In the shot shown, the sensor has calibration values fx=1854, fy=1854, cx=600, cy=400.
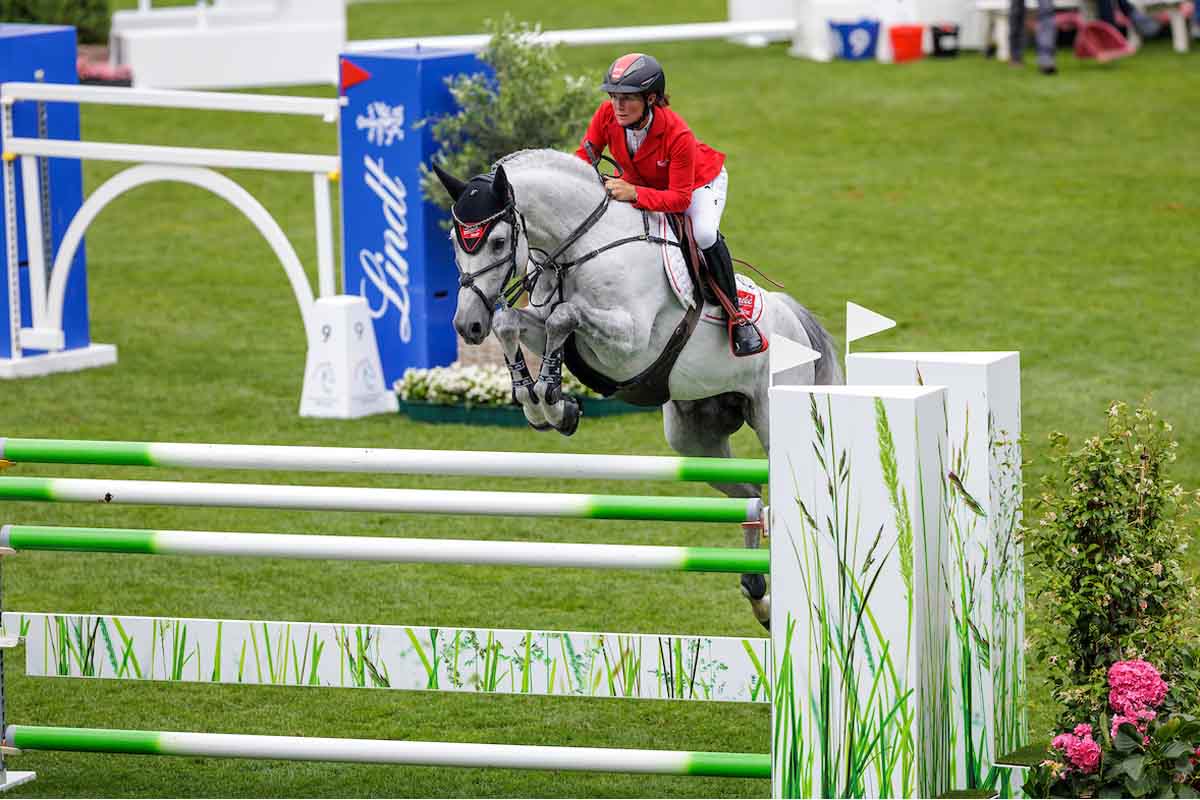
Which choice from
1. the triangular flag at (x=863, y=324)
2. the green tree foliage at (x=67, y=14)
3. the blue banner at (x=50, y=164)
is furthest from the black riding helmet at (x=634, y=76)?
the green tree foliage at (x=67, y=14)

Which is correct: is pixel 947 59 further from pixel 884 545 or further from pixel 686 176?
pixel 884 545

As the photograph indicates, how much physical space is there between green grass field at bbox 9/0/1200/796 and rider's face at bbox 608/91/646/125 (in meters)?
2.10

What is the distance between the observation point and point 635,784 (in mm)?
5949

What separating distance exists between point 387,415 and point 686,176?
5316 mm

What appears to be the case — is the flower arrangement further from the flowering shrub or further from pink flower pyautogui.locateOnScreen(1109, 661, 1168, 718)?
the flowering shrub

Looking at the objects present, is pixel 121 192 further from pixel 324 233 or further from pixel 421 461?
pixel 421 461

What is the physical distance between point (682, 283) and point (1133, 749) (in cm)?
245

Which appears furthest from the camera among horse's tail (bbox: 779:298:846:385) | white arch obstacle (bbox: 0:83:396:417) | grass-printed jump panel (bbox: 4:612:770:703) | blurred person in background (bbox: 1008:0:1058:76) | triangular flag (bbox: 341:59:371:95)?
blurred person in background (bbox: 1008:0:1058:76)

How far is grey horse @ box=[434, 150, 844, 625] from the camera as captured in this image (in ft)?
18.4

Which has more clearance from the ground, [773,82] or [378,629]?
[773,82]

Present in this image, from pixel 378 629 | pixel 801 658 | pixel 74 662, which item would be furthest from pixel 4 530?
pixel 801 658

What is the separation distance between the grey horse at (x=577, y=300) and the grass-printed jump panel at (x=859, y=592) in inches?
46.4

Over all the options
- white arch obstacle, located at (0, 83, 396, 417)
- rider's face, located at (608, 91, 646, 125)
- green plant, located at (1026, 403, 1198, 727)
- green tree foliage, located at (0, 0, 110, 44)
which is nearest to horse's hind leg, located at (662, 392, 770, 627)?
rider's face, located at (608, 91, 646, 125)

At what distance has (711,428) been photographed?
21.9 ft
